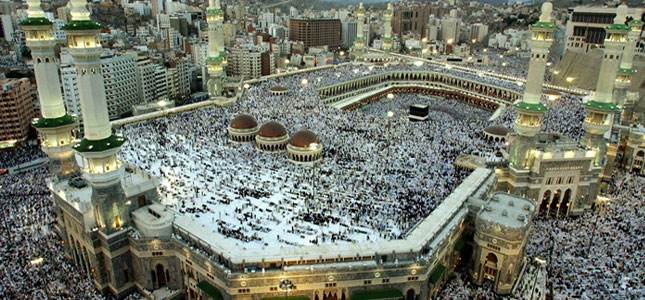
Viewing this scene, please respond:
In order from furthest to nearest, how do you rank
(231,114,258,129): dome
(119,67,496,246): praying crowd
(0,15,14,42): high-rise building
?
(0,15,14,42): high-rise building < (231,114,258,129): dome < (119,67,496,246): praying crowd

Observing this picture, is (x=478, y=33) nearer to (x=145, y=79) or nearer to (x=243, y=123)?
(x=145, y=79)

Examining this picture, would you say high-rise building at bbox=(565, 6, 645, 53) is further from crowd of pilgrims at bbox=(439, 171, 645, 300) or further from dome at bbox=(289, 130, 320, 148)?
dome at bbox=(289, 130, 320, 148)

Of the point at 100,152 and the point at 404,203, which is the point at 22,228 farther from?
the point at 404,203

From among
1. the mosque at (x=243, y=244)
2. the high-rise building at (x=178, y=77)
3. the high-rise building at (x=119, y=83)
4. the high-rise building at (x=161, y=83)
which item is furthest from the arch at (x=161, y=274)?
the high-rise building at (x=178, y=77)

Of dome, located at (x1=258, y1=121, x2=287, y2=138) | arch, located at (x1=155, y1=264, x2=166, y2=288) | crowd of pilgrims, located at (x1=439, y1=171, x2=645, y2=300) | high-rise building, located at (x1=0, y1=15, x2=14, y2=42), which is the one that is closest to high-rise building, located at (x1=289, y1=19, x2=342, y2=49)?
high-rise building, located at (x1=0, y1=15, x2=14, y2=42)

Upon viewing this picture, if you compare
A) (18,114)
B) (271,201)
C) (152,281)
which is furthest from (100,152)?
(18,114)
